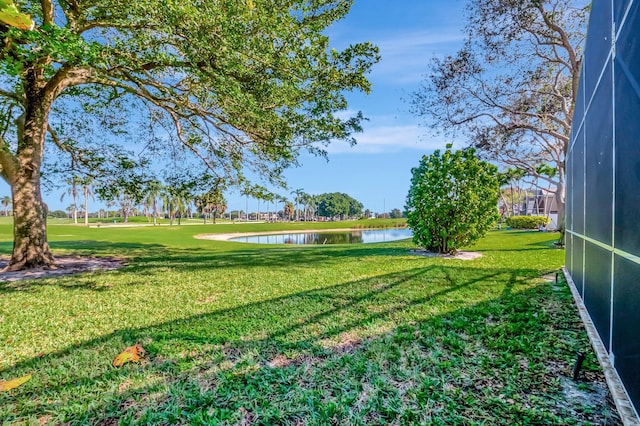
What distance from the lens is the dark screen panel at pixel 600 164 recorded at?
2.46 meters

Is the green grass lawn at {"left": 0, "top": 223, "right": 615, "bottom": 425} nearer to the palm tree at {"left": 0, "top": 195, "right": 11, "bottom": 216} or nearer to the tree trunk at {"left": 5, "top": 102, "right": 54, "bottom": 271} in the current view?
the tree trunk at {"left": 5, "top": 102, "right": 54, "bottom": 271}

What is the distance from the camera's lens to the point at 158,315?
13.1ft

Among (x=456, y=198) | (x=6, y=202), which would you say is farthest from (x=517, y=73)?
(x=6, y=202)

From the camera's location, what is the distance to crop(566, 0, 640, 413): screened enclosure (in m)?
1.80

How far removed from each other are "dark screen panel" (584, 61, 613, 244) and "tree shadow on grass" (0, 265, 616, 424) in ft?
3.83

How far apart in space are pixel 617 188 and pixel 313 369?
8.59 ft

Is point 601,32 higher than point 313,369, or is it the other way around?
point 601,32

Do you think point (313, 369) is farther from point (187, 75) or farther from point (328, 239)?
point (328, 239)

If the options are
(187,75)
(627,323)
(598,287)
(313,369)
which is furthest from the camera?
(187,75)

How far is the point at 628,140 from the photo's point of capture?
1.94 metres

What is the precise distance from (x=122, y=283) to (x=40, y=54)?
3.96 m

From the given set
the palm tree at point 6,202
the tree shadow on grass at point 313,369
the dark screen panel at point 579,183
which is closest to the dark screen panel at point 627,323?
the tree shadow on grass at point 313,369

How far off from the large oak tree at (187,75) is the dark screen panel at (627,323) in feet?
17.2

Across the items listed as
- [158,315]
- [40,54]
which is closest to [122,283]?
[158,315]
